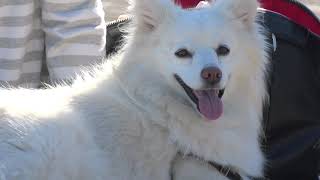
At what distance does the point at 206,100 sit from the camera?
9.69ft

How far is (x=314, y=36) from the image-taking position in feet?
11.4

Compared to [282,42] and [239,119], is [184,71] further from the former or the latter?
[282,42]

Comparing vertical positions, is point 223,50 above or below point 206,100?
above

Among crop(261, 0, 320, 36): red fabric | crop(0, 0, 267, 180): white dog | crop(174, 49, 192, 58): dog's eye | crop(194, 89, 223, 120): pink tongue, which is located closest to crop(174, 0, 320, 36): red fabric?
crop(261, 0, 320, 36): red fabric

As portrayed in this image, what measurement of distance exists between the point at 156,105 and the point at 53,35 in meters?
1.24

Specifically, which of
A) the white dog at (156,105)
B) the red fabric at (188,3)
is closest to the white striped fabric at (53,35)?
the red fabric at (188,3)

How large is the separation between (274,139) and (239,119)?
0.55 meters

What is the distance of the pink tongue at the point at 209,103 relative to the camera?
116 inches

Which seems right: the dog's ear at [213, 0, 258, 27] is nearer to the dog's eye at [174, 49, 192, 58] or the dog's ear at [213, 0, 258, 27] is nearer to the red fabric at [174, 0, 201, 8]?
the dog's eye at [174, 49, 192, 58]

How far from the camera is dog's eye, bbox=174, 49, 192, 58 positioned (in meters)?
2.90

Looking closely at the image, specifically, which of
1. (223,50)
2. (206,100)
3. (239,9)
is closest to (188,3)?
(239,9)

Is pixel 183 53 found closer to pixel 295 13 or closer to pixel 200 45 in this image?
pixel 200 45

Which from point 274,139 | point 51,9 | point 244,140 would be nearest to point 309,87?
point 274,139

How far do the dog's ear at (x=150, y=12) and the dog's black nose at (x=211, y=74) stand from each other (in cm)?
39
